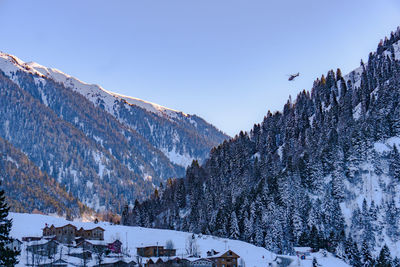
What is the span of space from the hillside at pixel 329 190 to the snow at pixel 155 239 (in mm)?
10931

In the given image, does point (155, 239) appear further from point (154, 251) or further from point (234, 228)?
point (234, 228)

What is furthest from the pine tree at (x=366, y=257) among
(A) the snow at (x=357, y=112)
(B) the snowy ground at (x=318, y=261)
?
(A) the snow at (x=357, y=112)

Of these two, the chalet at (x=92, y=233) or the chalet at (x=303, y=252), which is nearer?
the chalet at (x=303, y=252)

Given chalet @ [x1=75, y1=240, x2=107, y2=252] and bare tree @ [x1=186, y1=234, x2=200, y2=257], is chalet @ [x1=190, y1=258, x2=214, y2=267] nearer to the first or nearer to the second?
bare tree @ [x1=186, y1=234, x2=200, y2=257]

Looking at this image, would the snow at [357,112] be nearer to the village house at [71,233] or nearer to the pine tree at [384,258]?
the pine tree at [384,258]

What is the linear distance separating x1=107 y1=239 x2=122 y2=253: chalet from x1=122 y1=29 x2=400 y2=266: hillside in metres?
37.9

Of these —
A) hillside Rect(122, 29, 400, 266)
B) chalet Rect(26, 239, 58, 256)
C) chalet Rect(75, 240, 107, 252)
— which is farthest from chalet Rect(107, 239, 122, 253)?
hillside Rect(122, 29, 400, 266)

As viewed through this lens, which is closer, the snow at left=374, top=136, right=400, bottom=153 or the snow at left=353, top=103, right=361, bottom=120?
the snow at left=374, top=136, right=400, bottom=153

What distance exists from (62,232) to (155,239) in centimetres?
2561

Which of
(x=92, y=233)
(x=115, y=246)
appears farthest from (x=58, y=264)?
(x=92, y=233)

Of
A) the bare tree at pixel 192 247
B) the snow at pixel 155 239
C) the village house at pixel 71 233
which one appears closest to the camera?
the snow at pixel 155 239

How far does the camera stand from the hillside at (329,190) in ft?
425

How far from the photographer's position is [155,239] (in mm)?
138500

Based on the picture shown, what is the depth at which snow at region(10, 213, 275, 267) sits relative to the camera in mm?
119988
